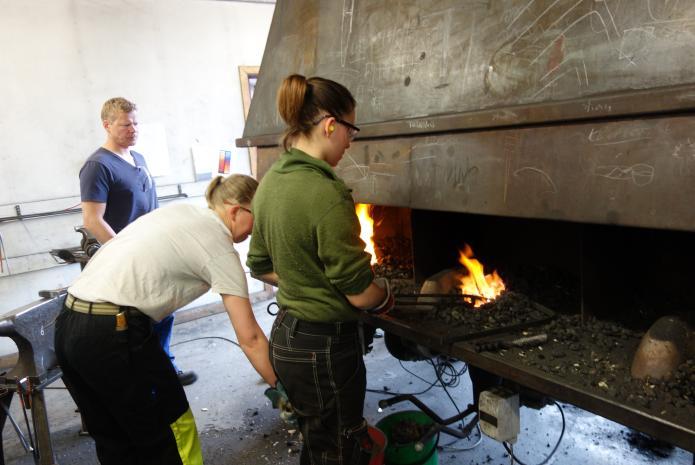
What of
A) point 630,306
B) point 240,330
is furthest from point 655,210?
point 240,330

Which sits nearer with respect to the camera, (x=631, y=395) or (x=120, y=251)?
(x=631, y=395)

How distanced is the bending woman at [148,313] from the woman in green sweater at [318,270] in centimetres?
18

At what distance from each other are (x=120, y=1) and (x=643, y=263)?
14.7 feet

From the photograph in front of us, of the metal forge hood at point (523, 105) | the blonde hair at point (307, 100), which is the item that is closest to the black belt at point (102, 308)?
the blonde hair at point (307, 100)

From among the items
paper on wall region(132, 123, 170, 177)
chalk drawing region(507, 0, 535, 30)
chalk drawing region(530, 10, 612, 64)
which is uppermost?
chalk drawing region(507, 0, 535, 30)

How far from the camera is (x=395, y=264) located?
2.92 m

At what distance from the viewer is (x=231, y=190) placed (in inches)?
79.9

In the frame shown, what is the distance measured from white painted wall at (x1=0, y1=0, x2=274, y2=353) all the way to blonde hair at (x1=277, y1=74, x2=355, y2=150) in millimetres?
3428

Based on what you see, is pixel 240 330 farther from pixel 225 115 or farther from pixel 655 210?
pixel 225 115

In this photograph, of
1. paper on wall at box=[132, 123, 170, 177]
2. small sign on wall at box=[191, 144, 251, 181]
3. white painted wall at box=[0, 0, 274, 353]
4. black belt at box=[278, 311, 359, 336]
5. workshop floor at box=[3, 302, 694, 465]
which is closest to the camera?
black belt at box=[278, 311, 359, 336]

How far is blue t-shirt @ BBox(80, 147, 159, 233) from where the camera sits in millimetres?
3090

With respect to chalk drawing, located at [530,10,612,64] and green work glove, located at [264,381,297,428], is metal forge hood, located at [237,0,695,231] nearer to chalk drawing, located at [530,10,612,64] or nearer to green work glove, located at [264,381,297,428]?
chalk drawing, located at [530,10,612,64]

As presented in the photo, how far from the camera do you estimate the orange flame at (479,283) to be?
233cm

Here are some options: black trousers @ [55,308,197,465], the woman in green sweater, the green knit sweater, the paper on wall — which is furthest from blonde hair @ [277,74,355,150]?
the paper on wall
